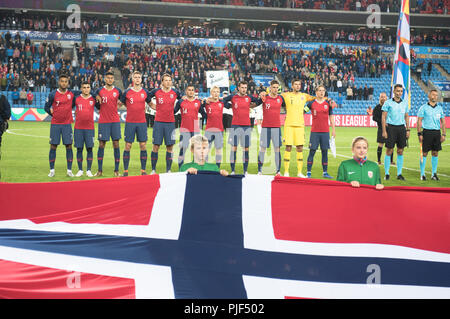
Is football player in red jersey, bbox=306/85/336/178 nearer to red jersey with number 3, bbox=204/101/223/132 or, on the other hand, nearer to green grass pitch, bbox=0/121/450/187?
green grass pitch, bbox=0/121/450/187

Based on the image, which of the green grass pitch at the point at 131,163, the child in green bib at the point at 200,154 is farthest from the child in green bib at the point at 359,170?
the green grass pitch at the point at 131,163

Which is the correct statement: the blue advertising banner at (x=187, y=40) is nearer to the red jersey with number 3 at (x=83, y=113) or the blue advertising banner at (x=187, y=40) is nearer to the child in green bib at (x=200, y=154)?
the red jersey with number 3 at (x=83, y=113)

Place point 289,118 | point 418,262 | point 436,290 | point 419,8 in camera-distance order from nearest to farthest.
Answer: point 436,290, point 418,262, point 289,118, point 419,8

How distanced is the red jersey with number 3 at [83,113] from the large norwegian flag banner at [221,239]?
488cm

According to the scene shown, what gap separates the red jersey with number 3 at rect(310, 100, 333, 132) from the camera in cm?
1004

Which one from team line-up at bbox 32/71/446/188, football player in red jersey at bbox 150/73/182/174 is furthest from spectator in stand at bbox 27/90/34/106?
football player in red jersey at bbox 150/73/182/174

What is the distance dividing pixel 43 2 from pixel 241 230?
3742 cm

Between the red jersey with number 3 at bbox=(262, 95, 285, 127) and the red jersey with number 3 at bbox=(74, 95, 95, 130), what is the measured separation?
3655 millimetres

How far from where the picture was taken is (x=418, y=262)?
4062mm

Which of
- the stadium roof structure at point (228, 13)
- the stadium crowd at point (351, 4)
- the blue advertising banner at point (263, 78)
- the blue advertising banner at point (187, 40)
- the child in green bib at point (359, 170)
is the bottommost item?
the child in green bib at point (359, 170)

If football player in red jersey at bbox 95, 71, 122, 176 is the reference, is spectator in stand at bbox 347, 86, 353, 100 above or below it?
below

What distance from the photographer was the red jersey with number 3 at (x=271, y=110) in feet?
33.4

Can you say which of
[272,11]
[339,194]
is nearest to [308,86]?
[272,11]

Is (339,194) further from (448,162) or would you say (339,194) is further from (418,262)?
(448,162)
